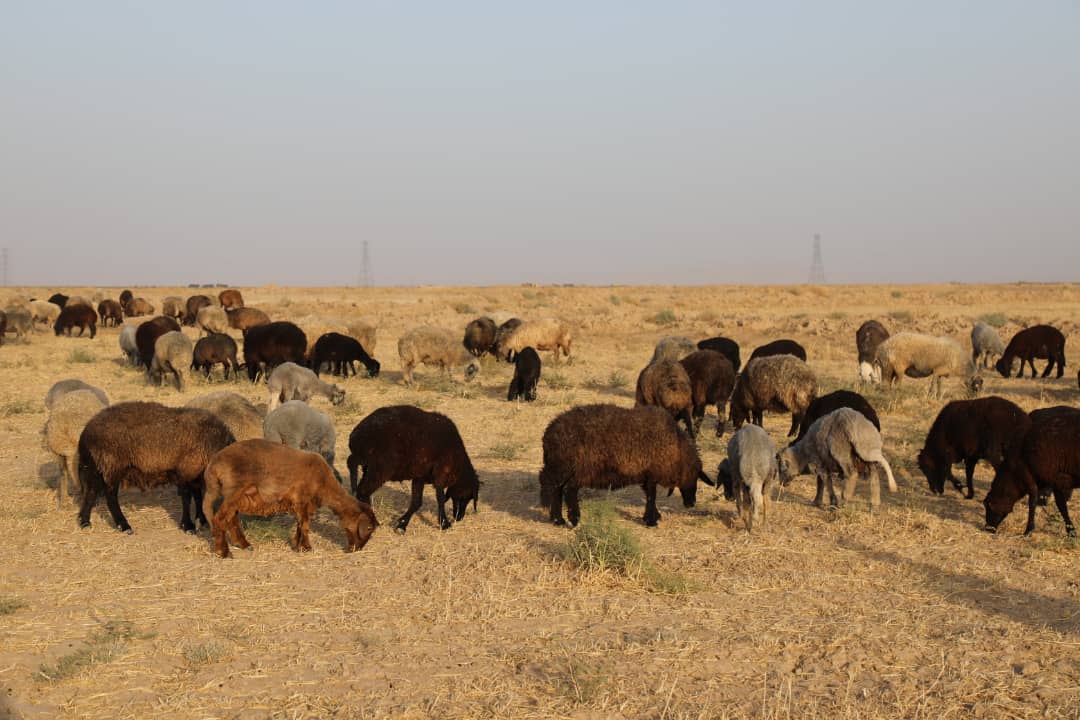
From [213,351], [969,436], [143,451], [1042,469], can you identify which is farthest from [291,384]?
[1042,469]

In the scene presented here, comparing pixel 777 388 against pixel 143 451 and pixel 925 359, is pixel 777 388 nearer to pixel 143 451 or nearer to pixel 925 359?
pixel 925 359

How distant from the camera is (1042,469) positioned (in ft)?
28.3

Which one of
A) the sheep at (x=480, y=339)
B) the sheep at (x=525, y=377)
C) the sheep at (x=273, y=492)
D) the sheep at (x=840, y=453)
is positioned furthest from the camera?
the sheep at (x=480, y=339)

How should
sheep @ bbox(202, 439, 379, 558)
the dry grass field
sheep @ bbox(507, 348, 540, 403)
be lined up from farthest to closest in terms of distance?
sheep @ bbox(507, 348, 540, 403), sheep @ bbox(202, 439, 379, 558), the dry grass field

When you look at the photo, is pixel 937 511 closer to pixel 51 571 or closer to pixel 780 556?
pixel 780 556

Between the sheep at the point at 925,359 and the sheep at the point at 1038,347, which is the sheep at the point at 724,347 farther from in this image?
the sheep at the point at 1038,347

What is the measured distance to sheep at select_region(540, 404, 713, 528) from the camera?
29.3 feet

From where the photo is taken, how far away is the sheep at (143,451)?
8.70 m

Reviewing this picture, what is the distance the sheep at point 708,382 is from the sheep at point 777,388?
61 centimetres

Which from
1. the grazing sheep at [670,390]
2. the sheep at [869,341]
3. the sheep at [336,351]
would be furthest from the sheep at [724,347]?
the sheep at [336,351]

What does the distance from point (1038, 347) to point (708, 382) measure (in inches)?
462

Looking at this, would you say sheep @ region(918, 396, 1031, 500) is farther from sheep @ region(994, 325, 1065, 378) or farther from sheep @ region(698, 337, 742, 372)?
sheep @ region(994, 325, 1065, 378)

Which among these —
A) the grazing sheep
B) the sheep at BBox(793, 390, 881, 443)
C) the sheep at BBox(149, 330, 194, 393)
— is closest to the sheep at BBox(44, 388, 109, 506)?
the grazing sheep

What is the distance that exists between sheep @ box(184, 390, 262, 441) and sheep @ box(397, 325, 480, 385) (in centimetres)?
972
